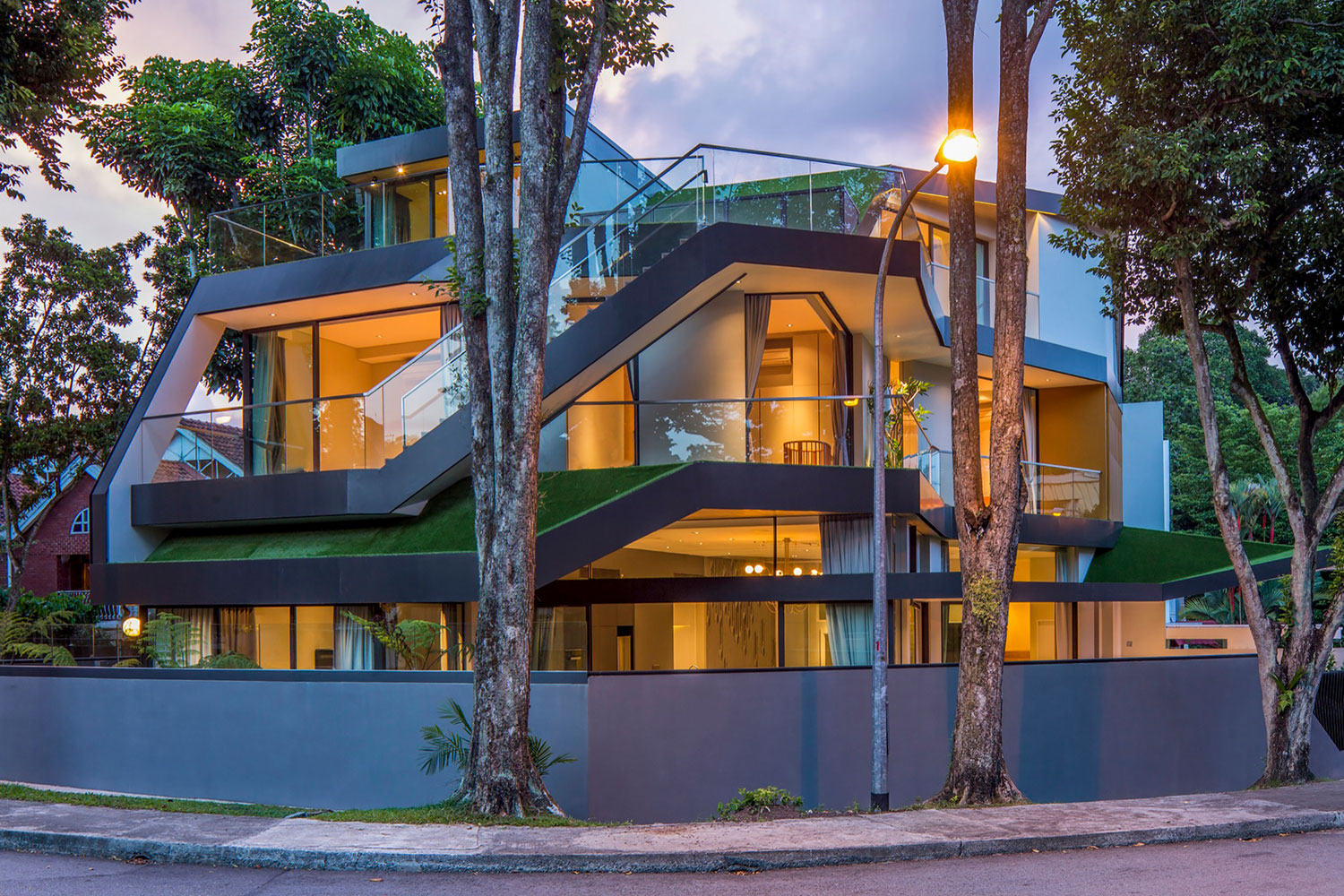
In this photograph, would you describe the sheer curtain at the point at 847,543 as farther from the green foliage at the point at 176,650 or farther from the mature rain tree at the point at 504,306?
the green foliage at the point at 176,650

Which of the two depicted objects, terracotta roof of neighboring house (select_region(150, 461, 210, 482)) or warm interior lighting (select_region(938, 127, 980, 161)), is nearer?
warm interior lighting (select_region(938, 127, 980, 161))

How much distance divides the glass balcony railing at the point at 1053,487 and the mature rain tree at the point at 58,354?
858 inches

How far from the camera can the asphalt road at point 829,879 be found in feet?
25.7

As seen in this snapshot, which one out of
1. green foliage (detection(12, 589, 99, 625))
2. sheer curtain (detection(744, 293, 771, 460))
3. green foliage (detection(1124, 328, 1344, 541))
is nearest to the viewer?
sheer curtain (detection(744, 293, 771, 460))

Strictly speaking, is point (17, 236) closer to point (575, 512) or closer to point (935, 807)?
point (575, 512)

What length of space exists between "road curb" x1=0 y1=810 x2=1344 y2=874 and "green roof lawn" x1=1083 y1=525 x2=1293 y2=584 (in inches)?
605

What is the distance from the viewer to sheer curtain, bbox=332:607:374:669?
16.3 m

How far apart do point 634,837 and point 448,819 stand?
2214mm

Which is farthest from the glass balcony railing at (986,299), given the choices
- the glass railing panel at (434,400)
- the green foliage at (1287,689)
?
the glass railing panel at (434,400)

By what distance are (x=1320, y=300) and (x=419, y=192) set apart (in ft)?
52.5

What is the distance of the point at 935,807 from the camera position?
39.3 feet

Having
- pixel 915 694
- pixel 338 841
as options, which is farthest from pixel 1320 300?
pixel 338 841

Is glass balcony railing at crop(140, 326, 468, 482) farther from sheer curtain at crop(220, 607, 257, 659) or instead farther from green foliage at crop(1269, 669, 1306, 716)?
green foliage at crop(1269, 669, 1306, 716)

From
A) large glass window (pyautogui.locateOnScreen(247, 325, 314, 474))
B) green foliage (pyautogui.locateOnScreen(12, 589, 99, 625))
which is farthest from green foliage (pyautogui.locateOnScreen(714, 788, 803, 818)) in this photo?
green foliage (pyautogui.locateOnScreen(12, 589, 99, 625))
